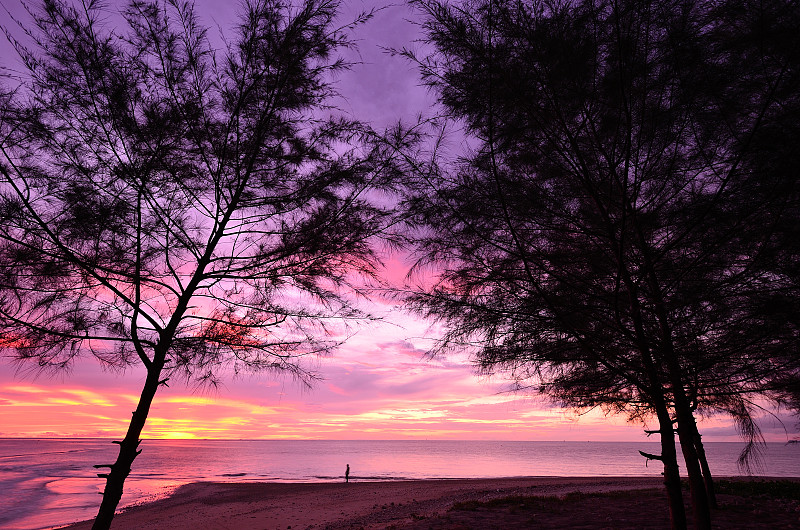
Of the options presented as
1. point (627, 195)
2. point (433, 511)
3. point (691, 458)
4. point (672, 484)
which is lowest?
point (433, 511)

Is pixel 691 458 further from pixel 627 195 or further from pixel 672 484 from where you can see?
pixel 627 195

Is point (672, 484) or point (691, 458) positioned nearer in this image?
point (691, 458)

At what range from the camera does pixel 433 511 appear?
13172mm

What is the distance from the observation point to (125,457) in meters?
4.36

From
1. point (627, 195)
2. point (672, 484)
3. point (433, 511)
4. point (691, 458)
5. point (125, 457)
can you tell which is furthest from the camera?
point (433, 511)

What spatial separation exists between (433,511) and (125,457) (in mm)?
10942

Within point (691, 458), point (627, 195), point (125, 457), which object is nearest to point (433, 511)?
point (691, 458)

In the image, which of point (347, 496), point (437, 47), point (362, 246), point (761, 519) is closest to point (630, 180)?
A: point (437, 47)

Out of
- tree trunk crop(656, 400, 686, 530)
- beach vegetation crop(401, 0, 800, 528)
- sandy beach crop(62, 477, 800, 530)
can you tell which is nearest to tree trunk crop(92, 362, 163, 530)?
beach vegetation crop(401, 0, 800, 528)

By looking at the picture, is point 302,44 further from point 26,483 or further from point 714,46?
point 26,483

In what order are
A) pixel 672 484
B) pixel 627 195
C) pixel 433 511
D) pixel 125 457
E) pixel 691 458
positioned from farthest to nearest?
pixel 433 511
pixel 672 484
pixel 691 458
pixel 125 457
pixel 627 195

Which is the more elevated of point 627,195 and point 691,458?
point 627,195

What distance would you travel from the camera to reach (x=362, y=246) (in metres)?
5.41

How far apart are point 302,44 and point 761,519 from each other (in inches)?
453
